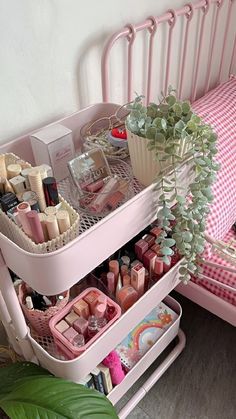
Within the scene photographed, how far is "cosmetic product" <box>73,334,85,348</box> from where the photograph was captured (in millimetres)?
903

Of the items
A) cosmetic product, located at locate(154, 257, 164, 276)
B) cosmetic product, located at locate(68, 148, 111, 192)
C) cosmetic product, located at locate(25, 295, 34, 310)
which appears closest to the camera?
cosmetic product, located at locate(68, 148, 111, 192)

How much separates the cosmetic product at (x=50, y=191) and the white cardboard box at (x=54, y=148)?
0.18 meters

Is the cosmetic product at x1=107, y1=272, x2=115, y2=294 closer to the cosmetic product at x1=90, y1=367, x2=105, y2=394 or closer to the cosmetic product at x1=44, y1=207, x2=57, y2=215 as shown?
the cosmetic product at x1=90, y1=367, x2=105, y2=394

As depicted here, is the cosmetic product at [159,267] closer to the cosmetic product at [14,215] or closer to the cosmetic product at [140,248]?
the cosmetic product at [140,248]

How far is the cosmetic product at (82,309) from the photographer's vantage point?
0.96 metres

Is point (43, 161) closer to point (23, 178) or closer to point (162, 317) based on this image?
point (23, 178)

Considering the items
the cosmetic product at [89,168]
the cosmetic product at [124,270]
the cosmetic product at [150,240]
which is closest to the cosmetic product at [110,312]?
the cosmetic product at [124,270]

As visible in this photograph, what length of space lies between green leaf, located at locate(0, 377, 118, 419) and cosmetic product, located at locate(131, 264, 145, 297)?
30 cm

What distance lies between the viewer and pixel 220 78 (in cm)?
181

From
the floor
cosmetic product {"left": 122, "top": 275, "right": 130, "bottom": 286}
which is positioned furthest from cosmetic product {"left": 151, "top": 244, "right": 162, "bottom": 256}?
the floor

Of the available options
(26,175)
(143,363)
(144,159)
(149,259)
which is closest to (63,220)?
(26,175)

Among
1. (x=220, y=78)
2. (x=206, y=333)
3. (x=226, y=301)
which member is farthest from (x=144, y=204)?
(x=220, y=78)

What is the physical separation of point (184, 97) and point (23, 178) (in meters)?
1.08

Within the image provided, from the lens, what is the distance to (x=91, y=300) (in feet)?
3.22
